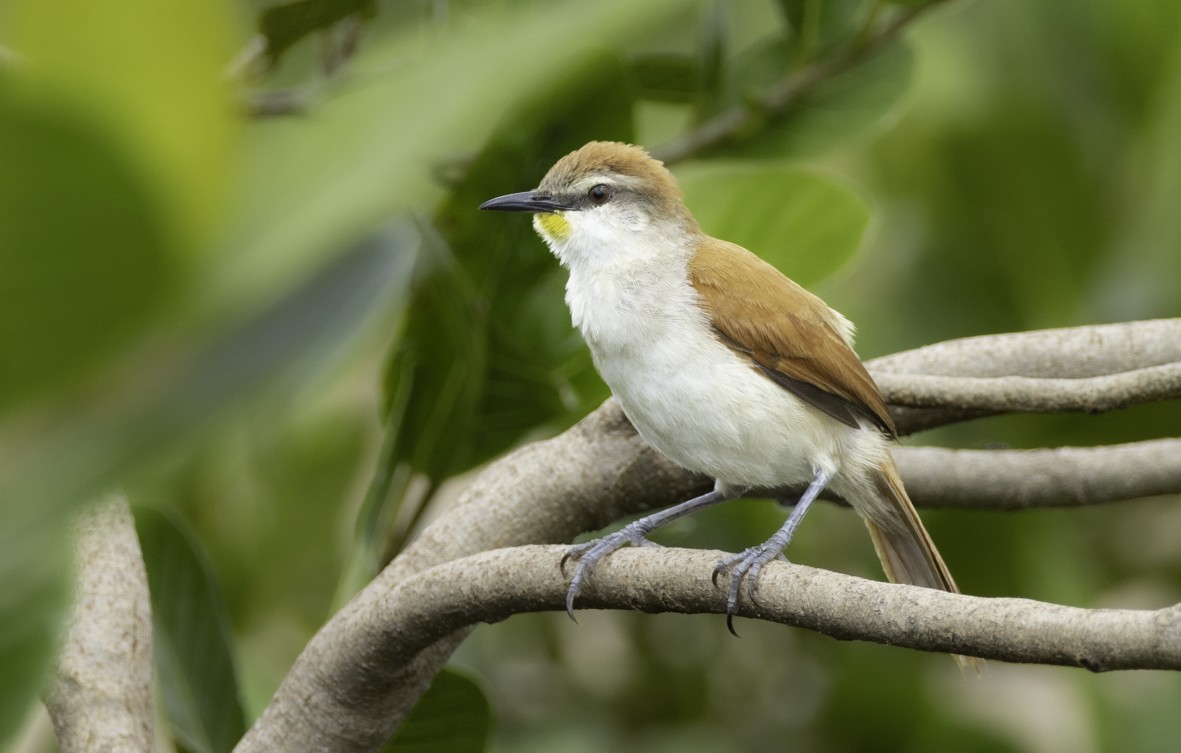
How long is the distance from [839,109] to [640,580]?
1.21m

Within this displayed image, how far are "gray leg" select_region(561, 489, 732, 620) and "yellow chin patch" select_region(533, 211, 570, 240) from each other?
1.90ft

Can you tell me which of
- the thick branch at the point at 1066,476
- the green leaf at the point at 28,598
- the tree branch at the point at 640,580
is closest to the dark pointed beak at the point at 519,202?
the tree branch at the point at 640,580

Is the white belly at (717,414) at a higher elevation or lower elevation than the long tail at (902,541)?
higher

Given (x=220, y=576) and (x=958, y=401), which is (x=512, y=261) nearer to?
(x=958, y=401)

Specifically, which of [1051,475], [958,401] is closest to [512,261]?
[958,401]

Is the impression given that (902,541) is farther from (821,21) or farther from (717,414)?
(821,21)

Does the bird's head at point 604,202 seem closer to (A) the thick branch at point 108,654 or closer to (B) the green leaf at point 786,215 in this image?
(B) the green leaf at point 786,215

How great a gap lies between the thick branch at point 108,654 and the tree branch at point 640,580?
0.23 meters

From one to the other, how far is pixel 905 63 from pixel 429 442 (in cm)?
123

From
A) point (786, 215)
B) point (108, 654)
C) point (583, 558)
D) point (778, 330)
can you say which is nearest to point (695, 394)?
point (778, 330)

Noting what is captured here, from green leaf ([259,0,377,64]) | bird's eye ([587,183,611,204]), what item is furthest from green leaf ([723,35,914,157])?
green leaf ([259,0,377,64])

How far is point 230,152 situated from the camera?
1.40 ft

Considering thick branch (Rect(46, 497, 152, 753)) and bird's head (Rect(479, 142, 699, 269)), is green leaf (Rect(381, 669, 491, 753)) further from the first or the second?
bird's head (Rect(479, 142, 699, 269))

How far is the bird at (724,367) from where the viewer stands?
233 cm
